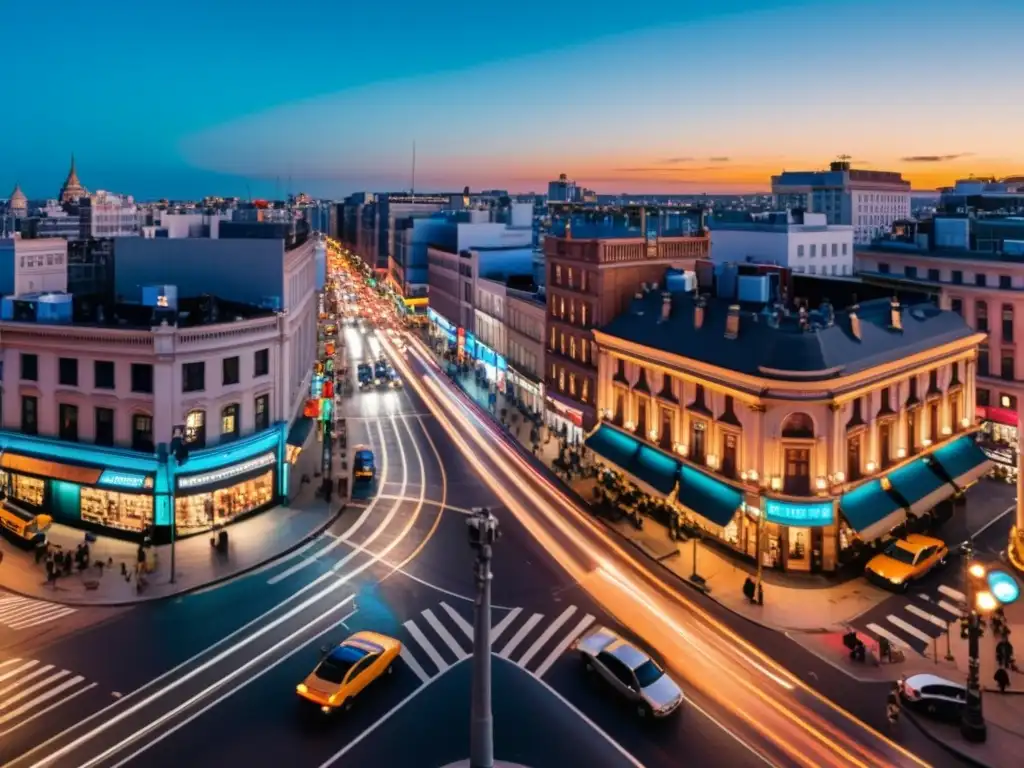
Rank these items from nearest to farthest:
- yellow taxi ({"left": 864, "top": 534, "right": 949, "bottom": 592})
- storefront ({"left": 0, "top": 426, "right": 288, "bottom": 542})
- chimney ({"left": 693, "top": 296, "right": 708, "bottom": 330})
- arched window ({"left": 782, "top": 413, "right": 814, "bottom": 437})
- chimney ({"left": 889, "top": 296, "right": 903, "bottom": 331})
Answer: yellow taxi ({"left": 864, "top": 534, "right": 949, "bottom": 592}) → arched window ({"left": 782, "top": 413, "right": 814, "bottom": 437}) → storefront ({"left": 0, "top": 426, "right": 288, "bottom": 542}) → chimney ({"left": 889, "top": 296, "right": 903, "bottom": 331}) → chimney ({"left": 693, "top": 296, "right": 708, "bottom": 330})

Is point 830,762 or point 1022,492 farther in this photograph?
point 1022,492

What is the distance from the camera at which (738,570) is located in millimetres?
38969

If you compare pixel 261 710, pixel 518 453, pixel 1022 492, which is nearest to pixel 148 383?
pixel 261 710

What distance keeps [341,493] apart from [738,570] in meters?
25.1

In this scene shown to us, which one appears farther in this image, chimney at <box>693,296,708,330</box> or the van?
chimney at <box>693,296,708,330</box>

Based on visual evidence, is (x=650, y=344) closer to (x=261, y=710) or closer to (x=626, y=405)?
(x=626, y=405)

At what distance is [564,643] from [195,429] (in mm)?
24129

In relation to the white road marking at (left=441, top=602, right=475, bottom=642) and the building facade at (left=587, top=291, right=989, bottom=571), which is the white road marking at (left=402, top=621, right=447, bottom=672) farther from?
the building facade at (left=587, top=291, right=989, bottom=571)

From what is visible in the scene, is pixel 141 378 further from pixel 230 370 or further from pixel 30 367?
pixel 30 367

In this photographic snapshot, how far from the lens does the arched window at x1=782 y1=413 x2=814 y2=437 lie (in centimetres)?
3797

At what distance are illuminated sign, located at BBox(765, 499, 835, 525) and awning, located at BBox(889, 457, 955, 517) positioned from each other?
18.6 feet

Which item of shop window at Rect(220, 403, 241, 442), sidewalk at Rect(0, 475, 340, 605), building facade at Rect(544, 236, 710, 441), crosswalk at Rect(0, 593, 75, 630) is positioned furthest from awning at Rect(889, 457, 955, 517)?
crosswalk at Rect(0, 593, 75, 630)

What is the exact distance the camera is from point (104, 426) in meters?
42.9

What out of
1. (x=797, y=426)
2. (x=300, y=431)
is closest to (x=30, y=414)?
(x=300, y=431)
